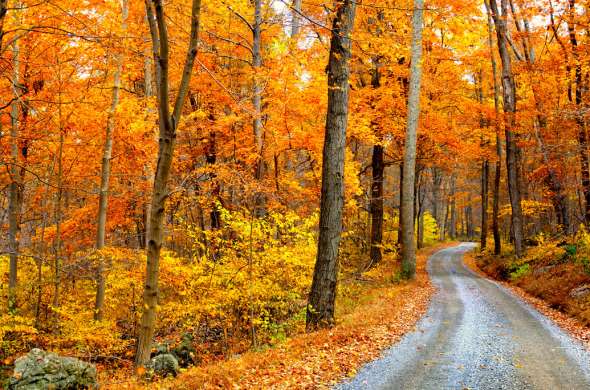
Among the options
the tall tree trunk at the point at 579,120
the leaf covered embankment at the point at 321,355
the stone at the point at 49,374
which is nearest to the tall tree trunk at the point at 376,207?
the leaf covered embankment at the point at 321,355

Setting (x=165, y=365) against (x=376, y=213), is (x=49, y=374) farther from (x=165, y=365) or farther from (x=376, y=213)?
(x=376, y=213)

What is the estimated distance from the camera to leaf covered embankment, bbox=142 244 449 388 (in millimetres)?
5973

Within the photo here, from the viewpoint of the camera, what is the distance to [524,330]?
9.10 metres

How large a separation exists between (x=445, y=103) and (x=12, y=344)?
764 inches

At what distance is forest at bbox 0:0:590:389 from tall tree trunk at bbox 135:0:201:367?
0.03 meters

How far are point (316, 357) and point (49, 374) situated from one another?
4.97m

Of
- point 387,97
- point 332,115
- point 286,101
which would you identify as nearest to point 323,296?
point 332,115

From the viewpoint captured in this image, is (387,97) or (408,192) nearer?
(408,192)

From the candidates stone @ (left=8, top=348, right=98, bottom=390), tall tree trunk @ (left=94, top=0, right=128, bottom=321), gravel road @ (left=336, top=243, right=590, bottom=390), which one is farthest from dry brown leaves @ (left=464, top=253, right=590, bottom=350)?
tall tree trunk @ (left=94, top=0, right=128, bottom=321)

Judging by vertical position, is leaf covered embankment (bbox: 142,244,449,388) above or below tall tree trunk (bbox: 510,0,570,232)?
below

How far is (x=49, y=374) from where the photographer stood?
309 inches

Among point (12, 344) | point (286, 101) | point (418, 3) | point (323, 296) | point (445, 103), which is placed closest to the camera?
point (323, 296)

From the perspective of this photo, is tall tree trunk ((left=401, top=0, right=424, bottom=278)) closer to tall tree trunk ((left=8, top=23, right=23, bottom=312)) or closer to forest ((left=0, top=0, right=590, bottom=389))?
forest ((left=0, top=0, right=590, bottom=389))

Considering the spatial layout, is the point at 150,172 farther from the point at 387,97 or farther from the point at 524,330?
the point at 524,330
